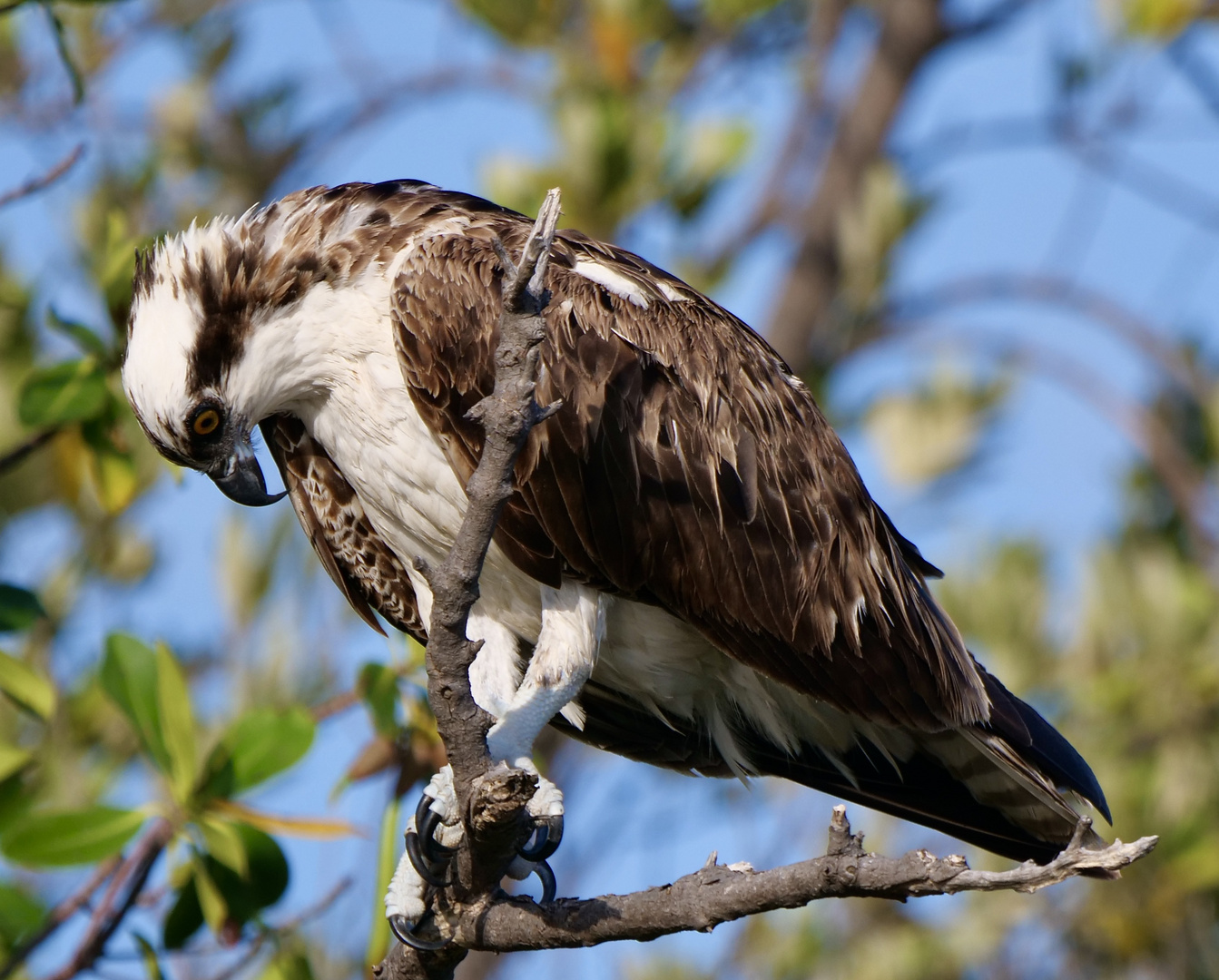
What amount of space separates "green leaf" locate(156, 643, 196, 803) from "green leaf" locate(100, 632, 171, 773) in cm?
2

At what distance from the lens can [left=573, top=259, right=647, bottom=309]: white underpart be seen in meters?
3.64

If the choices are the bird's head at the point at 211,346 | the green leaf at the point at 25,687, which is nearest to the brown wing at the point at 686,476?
the bird's head at the point at 211,346

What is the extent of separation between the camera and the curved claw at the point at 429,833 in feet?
11.2

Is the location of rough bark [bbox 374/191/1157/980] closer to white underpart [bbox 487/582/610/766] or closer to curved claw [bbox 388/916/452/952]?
curved claw [bbox 388/916/452/952]

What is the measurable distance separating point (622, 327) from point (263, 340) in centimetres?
92

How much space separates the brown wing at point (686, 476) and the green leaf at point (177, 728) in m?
0.91

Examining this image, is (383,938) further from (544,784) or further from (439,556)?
(439,556)

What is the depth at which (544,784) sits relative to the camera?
353 cm

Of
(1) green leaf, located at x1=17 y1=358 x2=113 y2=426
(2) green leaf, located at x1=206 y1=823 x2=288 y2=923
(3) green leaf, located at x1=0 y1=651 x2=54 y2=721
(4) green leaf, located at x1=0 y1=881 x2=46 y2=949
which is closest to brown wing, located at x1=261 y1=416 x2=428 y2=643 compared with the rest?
(1) green leaf, located at x1=17 y1=358 x2=113 y2=426

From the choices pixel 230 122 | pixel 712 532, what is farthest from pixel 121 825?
pixel 230 122

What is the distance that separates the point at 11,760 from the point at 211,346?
117 centimetres

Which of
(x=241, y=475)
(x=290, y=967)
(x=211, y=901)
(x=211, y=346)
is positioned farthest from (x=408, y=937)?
(x=211, y=346)

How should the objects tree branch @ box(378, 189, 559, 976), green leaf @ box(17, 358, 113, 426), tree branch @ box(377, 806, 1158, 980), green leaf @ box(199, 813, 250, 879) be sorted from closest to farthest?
tree branch @ box(377, 806, 1158, 980) → tree branch @ box(378, 189, 559, 976) → green leaf @ box(199, 813, 250, 879) → green leaf @ box(17, 358, 113, 426)

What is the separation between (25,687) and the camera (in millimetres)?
3695
